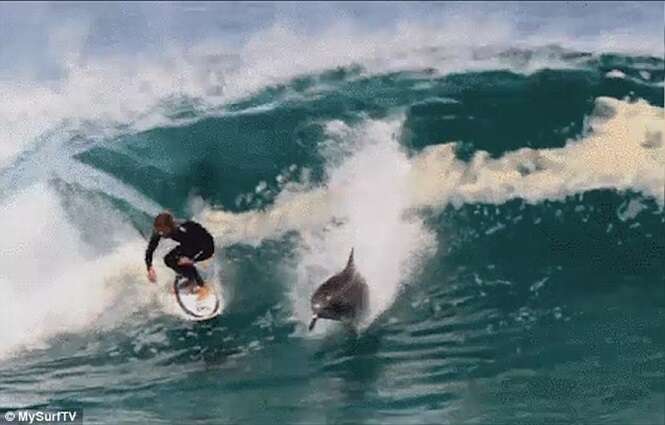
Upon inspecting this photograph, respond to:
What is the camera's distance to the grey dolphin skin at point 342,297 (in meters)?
2.92

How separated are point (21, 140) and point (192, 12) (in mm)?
614

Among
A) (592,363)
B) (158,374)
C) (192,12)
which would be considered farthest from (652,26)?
(158,374)

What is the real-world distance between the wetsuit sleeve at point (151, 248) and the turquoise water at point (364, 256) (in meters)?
0.04

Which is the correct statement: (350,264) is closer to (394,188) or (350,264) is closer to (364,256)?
(364,256)

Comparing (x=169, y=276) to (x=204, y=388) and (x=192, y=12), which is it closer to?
(x=204, y=388)

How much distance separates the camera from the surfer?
290 cm

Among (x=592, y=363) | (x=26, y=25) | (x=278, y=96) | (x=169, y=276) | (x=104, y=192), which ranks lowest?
(x=592, y=363)

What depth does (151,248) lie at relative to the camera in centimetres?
291

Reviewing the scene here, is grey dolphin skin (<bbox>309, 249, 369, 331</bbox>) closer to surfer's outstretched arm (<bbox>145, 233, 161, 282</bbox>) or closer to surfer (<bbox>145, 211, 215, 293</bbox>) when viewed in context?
surfer (<bbox>145, 211, 215, 293</bbox>)

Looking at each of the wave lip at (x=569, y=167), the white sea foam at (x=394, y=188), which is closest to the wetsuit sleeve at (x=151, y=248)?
the white sea foam at (x=394, y=188)

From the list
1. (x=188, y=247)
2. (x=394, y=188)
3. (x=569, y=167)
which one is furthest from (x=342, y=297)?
(x=569, y=167)

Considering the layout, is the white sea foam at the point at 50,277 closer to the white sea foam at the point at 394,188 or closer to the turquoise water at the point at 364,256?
the turquoise water at the point at 364,256

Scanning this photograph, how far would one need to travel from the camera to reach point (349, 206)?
2.96 metres

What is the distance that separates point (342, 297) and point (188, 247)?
0.46 meters
